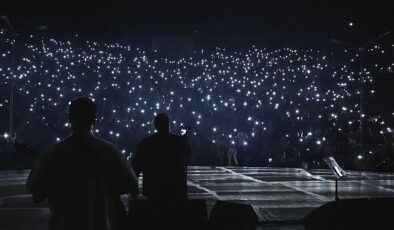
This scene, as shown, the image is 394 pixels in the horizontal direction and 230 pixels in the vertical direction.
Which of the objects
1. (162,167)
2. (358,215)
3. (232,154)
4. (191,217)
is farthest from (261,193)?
(232,154)

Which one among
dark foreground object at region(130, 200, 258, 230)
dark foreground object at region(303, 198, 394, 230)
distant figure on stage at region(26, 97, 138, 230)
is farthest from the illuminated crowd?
distant figure on stage at region(26, 97, 138, 230)

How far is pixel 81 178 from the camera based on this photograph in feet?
12.2

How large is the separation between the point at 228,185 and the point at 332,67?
16016 millimetres

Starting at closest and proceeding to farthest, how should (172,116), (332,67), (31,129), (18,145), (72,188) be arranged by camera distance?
(72,188) → (18,145) → (31,129) → (172,116) → (332,67)

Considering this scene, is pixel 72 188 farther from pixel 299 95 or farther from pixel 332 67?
pixel 332 67

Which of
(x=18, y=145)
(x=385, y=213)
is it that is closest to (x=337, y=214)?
(x=385, y=213)

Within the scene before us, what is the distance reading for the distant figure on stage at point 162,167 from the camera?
5.85 m

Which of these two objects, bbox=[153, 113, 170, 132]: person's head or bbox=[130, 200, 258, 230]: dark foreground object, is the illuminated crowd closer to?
bbox=[130, 200, 258, 230]: dark foreground object

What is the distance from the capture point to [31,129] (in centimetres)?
2359

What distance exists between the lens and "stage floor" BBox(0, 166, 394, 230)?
9.67 m

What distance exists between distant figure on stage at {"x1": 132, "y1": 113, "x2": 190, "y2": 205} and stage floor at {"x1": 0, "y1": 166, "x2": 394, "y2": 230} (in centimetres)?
362

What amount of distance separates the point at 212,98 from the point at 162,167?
834 inches

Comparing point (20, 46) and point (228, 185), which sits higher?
point (20, 46)

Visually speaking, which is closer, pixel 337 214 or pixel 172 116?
pixel 337 214
